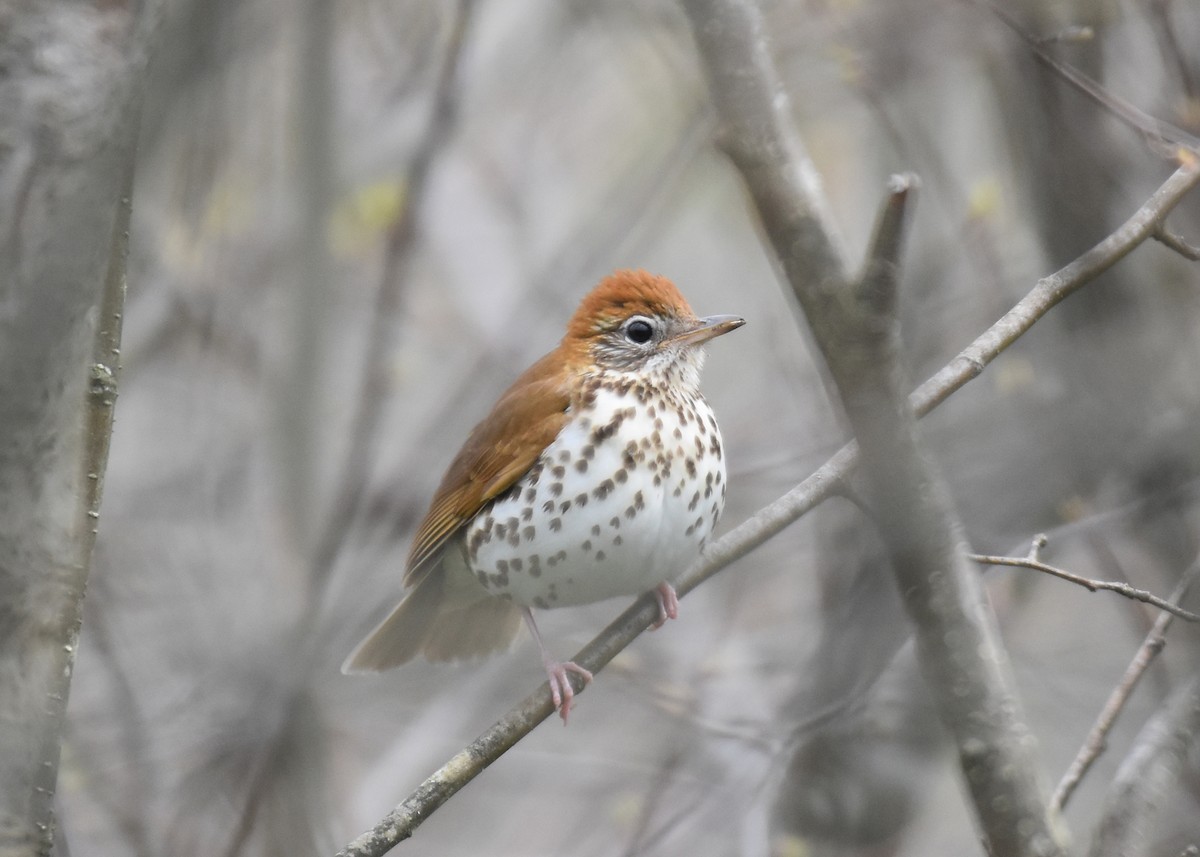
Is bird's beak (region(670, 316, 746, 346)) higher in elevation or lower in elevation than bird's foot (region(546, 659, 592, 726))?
higher

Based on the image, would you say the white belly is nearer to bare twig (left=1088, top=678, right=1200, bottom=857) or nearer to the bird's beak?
the bird's beak

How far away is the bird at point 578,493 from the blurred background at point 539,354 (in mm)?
767

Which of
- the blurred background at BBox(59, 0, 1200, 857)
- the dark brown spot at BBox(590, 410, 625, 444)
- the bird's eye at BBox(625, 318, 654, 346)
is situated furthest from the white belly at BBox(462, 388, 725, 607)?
the blurred background at BBox(59, 0, 1200, 857)

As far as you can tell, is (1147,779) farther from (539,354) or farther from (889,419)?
(539,354)

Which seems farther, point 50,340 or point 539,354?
point 539,354

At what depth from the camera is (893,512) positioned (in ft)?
6.94

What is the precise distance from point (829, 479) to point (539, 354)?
14.5 feet

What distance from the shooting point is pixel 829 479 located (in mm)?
3623

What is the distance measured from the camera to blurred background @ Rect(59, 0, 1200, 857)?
562 centimetres

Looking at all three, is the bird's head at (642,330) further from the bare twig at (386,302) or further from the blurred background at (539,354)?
the bare twig at (386,302)

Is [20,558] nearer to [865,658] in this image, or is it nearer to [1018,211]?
[865,658]

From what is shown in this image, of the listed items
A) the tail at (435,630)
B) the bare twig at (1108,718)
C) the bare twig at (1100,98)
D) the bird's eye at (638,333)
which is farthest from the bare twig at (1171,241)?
the tail at (435,630)

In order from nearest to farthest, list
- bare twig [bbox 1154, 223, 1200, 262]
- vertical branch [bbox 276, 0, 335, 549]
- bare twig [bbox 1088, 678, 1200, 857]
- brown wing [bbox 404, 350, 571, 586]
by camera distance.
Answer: bare twig [bbox 1088, 678, 1200, 857], bare twig [bbox 1154, 223, 1200, 262], brown wing [bbox 404, 350, 571, 586], vertical branch [bbox 276, 0, 335, 549]

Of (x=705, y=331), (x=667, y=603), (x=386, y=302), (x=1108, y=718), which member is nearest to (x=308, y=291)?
(x=386, y=302)
